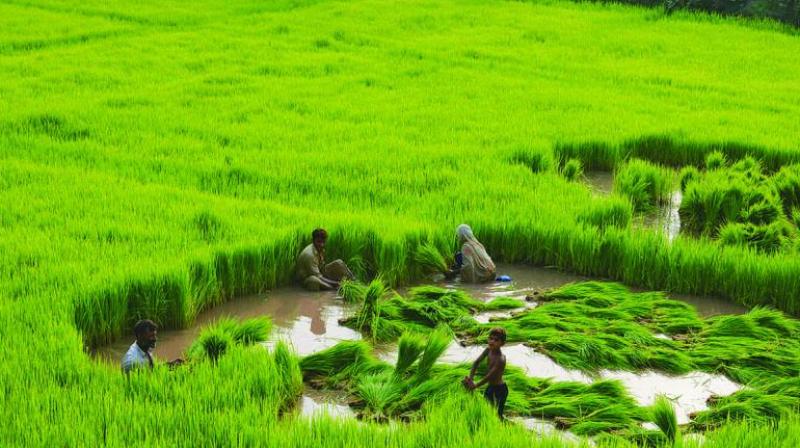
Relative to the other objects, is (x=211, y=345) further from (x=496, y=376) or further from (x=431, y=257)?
(x=431, y=257)

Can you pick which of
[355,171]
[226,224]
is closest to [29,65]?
[355,171]

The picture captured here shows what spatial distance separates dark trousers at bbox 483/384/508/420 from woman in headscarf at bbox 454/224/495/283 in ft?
6.92

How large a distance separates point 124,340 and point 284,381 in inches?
51.1

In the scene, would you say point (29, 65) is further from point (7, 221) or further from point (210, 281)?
point (210, 281)

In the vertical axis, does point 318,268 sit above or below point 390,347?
above

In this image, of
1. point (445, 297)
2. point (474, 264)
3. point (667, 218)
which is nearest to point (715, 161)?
point (667, 218)

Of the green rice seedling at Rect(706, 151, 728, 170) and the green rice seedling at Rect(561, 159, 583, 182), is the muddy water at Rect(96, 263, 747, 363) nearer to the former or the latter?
the green rice seedling at Rect(561, 159, 583, 182)

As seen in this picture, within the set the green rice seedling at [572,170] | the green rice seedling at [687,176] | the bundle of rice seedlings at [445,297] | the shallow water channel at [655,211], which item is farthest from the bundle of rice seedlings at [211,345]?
the green rice seedling at [687,176]

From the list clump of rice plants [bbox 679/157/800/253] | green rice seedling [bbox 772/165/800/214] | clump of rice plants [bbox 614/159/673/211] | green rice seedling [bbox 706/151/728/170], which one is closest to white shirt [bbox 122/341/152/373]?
clump of rice plants [bbox 679/157/800/253]

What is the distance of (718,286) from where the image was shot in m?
6.46

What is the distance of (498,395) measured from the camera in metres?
4.31

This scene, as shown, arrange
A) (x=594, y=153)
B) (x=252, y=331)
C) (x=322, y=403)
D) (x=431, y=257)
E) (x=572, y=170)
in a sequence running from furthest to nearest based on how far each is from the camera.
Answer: (x=594, y=153) → (x=572, y=170) → (x=431, y=257) → (x=252, y=331) → (x=322, y=403)

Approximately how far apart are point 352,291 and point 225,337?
52.4 inches

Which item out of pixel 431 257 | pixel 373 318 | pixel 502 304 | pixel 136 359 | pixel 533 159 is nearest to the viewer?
pixel 136 359
